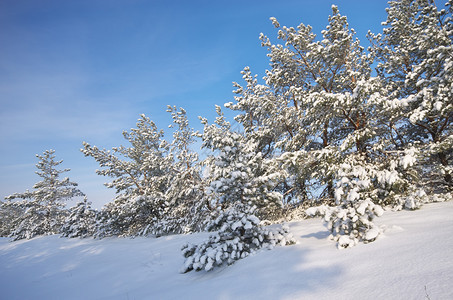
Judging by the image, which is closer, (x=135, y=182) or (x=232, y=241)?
(x=232, y=241)

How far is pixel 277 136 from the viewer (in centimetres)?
1091

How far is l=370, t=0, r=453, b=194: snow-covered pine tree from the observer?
6.39 m

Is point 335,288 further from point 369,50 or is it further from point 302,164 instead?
point 369,50

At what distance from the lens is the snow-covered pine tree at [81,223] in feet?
51.1

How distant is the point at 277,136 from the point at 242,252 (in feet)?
23.6

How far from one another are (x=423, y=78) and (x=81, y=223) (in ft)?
70.0

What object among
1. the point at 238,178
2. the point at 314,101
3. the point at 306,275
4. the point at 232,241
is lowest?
the point at 306,275

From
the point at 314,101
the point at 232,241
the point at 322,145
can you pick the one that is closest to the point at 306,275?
the point at 232,241

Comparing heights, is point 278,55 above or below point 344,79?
above

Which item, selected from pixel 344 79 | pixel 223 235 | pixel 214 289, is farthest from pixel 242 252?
pixel 344 79

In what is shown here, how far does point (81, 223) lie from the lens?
1573cm

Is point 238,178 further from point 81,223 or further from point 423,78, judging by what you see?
point 81,223

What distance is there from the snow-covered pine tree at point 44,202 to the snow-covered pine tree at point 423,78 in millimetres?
29653

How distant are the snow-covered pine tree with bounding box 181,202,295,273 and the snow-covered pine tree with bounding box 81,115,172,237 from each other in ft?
28.1
